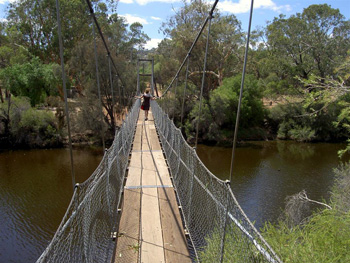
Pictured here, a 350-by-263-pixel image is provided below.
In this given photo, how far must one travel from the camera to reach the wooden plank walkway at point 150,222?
2.10 m

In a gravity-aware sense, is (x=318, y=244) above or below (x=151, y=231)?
below

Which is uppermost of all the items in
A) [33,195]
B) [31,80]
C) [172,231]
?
[31,80]

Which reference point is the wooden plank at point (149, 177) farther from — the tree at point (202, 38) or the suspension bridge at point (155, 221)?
the tree at point (202, 38)

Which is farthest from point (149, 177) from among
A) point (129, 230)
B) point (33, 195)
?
point (33, 195)

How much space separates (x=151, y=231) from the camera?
239 centimetres

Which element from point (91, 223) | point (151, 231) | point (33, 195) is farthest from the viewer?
point (33, 195)

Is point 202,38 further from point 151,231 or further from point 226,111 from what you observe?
point 151,231

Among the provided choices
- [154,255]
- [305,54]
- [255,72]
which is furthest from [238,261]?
[255,72]

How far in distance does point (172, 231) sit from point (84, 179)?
8978 mm

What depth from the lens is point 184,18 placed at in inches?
667

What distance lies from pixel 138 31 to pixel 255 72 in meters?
17.0

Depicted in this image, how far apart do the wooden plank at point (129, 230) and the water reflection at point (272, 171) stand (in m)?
3.79

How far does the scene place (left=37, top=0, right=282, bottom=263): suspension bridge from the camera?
1.64 m

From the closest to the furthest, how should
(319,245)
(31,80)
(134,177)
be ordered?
1. (319,245)
2. (134,177)
3. (31,80)
